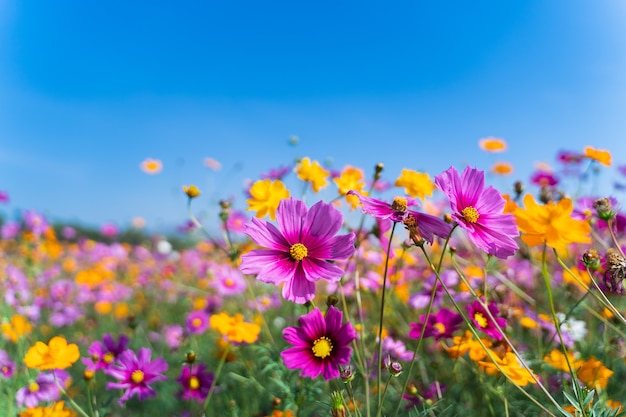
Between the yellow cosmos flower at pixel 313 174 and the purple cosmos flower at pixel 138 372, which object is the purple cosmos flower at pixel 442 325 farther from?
the purple cosmos flower at pixel 138 372

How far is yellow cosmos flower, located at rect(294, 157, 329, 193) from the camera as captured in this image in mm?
1532

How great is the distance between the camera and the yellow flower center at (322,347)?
99cm

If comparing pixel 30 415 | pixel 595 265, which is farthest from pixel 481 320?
pixel 30 415

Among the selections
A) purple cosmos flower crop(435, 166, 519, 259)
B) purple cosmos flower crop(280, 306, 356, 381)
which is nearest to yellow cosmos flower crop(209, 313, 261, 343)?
purple cosmos flower crop(280, 306, 356, 381)

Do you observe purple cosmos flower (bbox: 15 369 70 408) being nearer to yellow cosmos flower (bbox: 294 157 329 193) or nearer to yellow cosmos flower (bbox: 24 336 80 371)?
yellow cosmos flower (bbox: 24 336 80 371)

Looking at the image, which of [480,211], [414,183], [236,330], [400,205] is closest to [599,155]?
[414,183]

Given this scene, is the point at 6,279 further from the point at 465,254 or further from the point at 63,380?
the point at 465,254

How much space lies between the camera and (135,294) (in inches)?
187

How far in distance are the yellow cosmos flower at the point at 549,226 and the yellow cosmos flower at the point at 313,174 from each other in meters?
0.65

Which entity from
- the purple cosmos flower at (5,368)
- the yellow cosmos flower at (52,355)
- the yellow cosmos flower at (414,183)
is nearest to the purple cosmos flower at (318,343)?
the yellow cosmos flower at (414,183)

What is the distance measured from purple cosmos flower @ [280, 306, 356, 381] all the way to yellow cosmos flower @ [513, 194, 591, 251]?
16.4 inches

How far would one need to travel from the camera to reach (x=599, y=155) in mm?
1786

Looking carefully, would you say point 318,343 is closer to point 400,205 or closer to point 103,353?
point 400,205

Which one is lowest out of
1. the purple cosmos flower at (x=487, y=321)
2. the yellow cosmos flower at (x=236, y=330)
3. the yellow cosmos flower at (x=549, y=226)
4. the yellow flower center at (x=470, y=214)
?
the yellow cosmos flower at (x=236, y=330)
